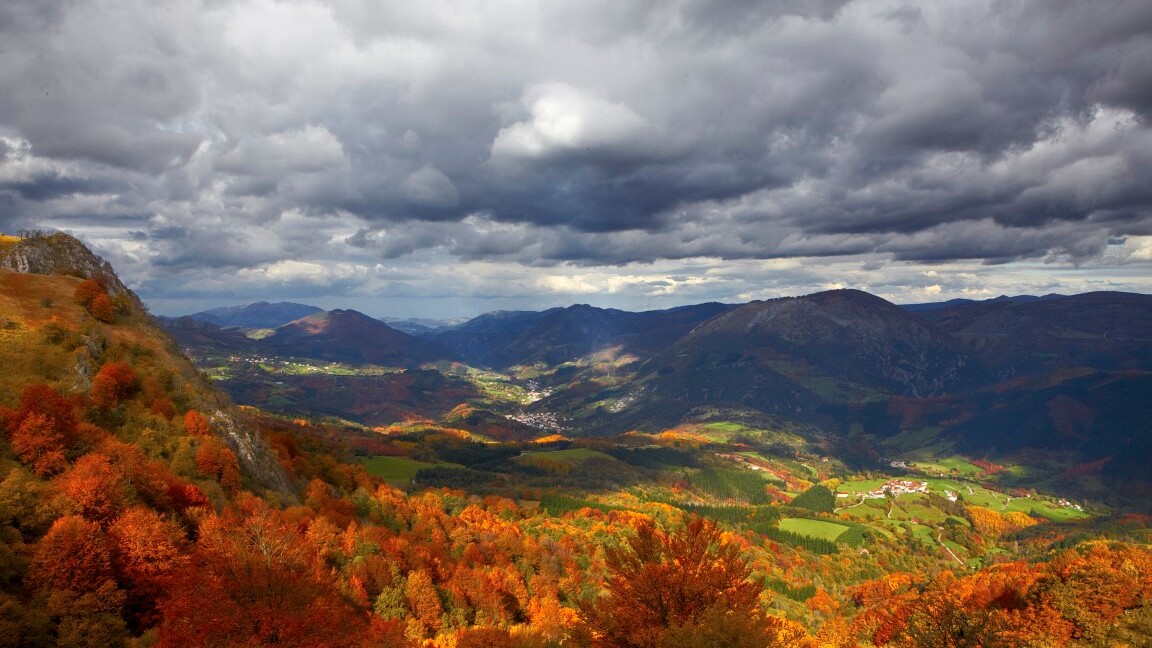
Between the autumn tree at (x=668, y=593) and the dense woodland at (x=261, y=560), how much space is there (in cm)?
11

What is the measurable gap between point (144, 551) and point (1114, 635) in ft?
285

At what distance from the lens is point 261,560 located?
1224 inches

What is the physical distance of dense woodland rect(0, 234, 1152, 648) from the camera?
1168 inches

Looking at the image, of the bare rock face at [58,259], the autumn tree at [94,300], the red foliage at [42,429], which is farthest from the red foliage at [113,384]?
the bare rock face at [58,259]

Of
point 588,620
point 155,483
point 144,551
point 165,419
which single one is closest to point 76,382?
point 165,419

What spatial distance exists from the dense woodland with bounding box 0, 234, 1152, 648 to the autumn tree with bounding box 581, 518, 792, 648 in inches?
4.4

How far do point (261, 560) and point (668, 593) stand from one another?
80.0ft

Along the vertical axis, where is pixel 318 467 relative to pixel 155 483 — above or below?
below

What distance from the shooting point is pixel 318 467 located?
318ft

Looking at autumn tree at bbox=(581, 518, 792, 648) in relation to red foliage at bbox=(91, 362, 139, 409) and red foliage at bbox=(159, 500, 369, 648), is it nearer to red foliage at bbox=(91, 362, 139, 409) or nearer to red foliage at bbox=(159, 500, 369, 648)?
red foliage at bbox=(159, 500, 369, 648)

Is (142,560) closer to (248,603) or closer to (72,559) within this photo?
Answer: (72,559)

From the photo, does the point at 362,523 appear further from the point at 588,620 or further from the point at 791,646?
the point at 791,646

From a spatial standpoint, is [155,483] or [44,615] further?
[155,483]

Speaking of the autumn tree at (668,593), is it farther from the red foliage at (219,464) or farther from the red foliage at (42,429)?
the red foliage at (219,464)
